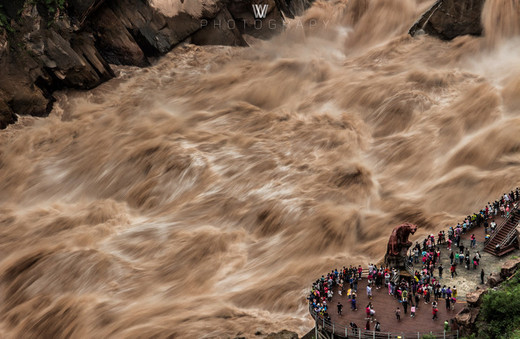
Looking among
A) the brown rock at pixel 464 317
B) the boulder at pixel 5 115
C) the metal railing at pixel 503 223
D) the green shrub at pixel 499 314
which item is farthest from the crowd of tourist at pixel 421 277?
the boulder at pixel 5 115

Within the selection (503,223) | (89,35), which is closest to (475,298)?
(503,223)

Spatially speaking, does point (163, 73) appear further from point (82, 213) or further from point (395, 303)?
point (395, 303)

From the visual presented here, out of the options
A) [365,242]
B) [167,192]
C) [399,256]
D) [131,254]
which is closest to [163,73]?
[167,192]

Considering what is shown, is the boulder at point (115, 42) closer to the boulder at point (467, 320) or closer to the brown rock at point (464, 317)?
the brown rock at point (464, 317)

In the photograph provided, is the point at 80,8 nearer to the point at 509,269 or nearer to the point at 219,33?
the point at 219,33

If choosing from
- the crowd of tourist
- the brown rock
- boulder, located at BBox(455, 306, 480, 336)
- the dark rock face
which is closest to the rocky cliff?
the dark rock face

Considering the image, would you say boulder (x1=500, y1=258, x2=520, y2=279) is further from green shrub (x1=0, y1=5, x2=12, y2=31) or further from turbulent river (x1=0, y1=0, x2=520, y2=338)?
green shrub (x1=0, y1=5, x2=12, y2=31)
